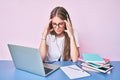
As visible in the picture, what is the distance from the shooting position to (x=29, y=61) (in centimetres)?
118

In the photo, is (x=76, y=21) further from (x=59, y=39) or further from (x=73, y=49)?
(x=73, y=49)

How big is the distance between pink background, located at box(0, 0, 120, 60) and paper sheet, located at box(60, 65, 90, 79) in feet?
3.59

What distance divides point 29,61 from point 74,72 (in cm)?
35

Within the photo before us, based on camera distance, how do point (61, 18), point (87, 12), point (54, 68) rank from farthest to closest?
1. point (87, 12)
2. point (61, 18)
3. point (54, 68)

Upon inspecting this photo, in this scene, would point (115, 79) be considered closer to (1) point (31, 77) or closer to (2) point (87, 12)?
(1) point (31, 77)

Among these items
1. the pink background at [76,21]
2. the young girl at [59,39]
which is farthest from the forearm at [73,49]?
the pink background at [76,21]

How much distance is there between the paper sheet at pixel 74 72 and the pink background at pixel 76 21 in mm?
1094

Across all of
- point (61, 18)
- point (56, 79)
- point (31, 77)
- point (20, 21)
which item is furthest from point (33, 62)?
point (20, 21)

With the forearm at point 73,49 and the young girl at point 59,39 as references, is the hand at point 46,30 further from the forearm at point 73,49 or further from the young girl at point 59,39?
the forearm at point 73,49

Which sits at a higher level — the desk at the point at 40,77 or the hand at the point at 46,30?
the hand at the point at 46,30

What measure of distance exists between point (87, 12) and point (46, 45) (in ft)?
2.67

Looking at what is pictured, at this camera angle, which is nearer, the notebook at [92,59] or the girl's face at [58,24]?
the notebook at [92,59]

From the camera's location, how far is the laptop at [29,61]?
44.1 inches

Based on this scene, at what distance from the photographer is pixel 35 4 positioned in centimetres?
227
